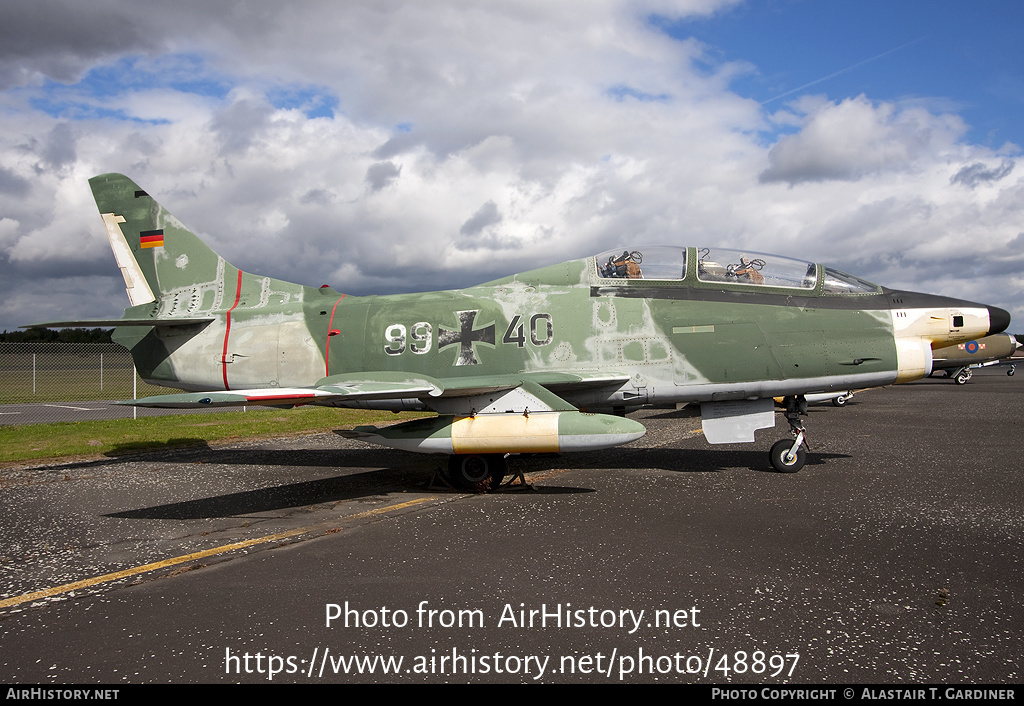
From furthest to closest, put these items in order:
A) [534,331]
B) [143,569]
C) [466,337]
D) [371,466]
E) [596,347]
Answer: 1. [371,466]
2. [466,337]
3. [534,331]
4. [596,347]
5. [143,569]

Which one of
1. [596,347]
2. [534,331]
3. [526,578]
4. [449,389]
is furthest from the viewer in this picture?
[534,331]

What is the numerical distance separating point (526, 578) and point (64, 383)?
32.5 m

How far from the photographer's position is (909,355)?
7770mm

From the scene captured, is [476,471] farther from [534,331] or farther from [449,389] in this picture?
[534,331]

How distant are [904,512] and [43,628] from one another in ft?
23.7

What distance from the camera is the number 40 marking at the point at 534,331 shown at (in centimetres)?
835

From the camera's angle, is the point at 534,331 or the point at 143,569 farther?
the point at 534,331

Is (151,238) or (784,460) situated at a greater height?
(151,238)

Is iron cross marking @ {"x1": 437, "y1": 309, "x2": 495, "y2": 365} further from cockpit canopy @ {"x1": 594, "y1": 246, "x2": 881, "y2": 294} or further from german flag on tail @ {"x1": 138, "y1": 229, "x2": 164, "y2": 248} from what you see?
german flag on tail @ {"x1": 138, "y1": 229, "x2": 164, "y2": 248}

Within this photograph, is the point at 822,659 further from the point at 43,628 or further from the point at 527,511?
the point at 43,628

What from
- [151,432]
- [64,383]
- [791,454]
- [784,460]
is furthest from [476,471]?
[64,383]

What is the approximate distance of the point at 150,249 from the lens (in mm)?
10398

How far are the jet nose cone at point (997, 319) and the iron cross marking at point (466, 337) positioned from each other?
641 centimetres
